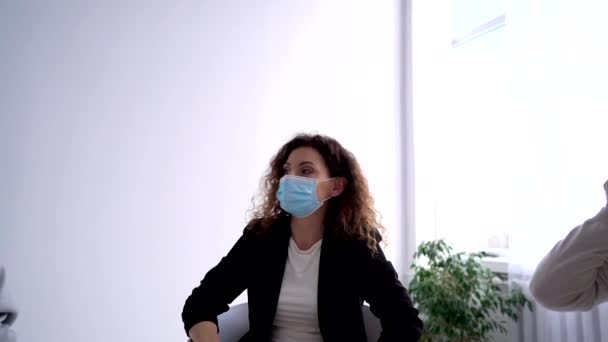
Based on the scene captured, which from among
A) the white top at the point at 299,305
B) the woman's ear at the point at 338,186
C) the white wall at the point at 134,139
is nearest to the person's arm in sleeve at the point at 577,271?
the white top at the point at 299,305

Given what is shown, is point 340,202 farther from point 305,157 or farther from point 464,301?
point 464,301

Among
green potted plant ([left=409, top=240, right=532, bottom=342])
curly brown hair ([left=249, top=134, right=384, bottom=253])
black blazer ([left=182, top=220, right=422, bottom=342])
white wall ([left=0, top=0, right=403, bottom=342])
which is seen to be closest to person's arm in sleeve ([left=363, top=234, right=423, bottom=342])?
black blazer ([left=182, top=220, right=422, bottom=342])

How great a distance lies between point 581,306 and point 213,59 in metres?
2.19

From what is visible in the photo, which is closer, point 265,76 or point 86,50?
point 86,50

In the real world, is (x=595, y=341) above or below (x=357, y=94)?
below

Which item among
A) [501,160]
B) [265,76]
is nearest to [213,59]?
[265,76]

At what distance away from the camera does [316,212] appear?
1.52 m

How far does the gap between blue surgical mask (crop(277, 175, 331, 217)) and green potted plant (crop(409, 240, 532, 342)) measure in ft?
4.08

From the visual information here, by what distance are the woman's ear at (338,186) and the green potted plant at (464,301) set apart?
1.14 meters

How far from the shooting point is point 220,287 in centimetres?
132

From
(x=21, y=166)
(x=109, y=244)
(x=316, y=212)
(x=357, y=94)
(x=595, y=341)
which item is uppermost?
(x=357, y=94)

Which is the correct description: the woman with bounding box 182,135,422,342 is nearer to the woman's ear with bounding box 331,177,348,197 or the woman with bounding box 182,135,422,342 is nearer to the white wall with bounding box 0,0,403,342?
the woman's ear with bounding box 331,177,348,197

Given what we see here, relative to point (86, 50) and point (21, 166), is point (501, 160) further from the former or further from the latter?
point (21, 166)

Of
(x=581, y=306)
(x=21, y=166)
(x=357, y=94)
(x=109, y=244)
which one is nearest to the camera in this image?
(x=581, y=306)
